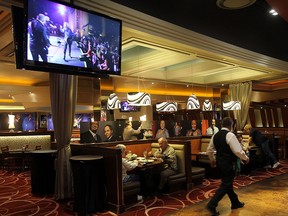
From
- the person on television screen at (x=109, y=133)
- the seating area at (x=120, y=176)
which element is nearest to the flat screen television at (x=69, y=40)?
the seating area at (x=120, y=176)

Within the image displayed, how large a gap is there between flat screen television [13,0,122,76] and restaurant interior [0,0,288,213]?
0.98 ft

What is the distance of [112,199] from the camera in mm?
4543

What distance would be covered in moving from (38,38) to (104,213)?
2.98 m

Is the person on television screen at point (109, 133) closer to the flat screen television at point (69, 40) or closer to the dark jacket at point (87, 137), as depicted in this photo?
the dark jacket at point (87, 137)

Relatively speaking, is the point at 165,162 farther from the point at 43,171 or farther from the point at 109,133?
the point at 43,171

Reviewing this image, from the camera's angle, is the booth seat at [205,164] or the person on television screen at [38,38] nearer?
the person on television screen at [38,38]

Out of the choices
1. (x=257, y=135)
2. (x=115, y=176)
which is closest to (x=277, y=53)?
(x=257, y=135)

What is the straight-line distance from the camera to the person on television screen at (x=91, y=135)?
21.3ft

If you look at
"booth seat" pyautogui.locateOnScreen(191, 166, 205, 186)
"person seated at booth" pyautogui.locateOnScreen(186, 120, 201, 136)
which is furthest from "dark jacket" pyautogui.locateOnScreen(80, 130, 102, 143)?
"person seated at booth" pyautogui.locateOnScreen(186, 120, 201, 136)

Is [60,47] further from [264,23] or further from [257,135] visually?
[257,135]

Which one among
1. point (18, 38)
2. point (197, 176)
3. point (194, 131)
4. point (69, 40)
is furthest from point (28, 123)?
point (18, 38)

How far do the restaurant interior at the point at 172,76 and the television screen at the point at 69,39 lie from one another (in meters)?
0.30

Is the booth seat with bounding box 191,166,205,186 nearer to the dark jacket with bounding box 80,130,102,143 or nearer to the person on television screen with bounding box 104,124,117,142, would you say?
the person on television screen with bounding box 104,124,117,142

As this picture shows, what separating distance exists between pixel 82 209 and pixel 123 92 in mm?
7209
